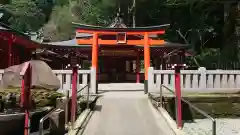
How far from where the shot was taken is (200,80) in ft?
44.3

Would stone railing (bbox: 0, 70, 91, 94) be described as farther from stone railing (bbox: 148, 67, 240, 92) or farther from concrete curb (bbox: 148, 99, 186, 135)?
concrete curb (bbox: 148, 99, 186, 135)

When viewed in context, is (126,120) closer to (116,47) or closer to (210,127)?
(210,127)

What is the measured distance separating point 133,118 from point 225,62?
1654cm

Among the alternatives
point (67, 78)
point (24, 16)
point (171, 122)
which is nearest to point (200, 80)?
point (67, 78)

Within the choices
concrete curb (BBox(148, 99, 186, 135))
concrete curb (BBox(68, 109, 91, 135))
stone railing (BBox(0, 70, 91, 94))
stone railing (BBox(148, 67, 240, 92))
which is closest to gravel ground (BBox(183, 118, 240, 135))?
concrete curb (BBox(148, 99, 186, 135))

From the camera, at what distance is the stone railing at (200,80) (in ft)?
43.5

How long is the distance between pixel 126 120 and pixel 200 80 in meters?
5.89

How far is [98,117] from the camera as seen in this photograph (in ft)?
29.5

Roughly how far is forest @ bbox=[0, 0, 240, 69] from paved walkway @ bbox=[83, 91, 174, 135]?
1306 centimetres

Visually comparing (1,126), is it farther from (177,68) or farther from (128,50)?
(128,50)

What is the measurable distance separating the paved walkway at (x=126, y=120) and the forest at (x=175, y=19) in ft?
42.9

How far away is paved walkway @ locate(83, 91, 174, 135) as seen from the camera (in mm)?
7629

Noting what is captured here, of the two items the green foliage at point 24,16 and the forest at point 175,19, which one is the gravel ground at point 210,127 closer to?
the forest at point 175,19

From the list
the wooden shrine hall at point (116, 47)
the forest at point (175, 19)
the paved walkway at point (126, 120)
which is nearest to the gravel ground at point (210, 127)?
the paved walkway at point (126, 120)
